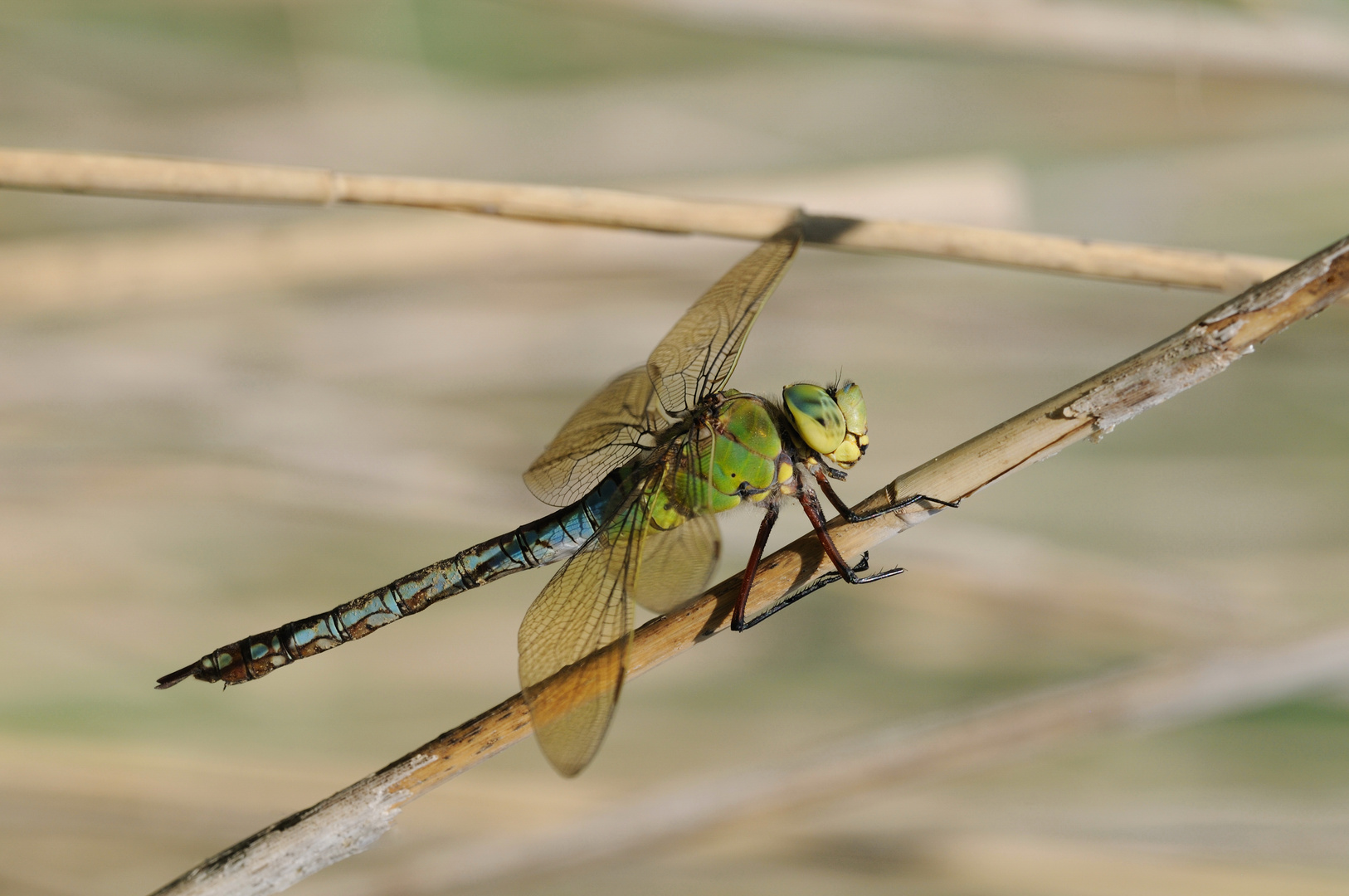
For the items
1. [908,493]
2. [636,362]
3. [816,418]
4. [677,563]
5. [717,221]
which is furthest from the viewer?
[636,362]

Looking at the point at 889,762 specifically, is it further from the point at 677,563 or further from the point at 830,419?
the point at 830,419

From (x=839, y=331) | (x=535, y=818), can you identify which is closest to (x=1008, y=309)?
(x=839, y=331)

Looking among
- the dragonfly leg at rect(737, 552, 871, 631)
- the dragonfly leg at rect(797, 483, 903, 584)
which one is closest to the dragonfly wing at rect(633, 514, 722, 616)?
the dragonfly leg at rect(737, 552, 871, 631)

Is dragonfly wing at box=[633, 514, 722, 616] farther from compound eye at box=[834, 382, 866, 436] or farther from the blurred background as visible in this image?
the blurred background

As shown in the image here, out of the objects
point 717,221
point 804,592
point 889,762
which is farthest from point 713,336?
point 889,762

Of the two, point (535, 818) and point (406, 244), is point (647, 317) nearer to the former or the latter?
point (406, 244)
